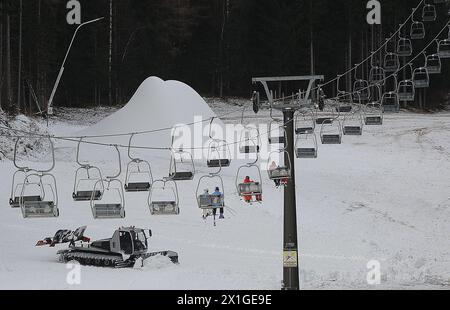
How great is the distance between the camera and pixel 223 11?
6362cm

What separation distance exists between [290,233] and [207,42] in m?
47.3

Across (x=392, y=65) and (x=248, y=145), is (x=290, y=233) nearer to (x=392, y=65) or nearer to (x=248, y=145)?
(x=392, y=65)

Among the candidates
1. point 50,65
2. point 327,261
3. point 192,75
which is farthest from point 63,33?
point 327,261

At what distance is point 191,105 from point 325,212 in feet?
49.1

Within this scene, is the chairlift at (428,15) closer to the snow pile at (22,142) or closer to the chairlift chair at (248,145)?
the chairlift chair at (248,145)

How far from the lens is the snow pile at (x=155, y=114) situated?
41781mm

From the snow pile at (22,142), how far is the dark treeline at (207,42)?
1494cm

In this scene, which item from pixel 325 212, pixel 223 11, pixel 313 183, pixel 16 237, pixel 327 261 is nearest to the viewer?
pixel 327 261

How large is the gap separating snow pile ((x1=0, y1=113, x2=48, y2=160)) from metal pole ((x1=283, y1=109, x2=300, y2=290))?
2286 cm

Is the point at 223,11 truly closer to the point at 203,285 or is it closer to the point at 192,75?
the point at 192,75

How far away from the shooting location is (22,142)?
4138 centimetres

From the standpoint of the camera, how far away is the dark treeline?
2424 inches

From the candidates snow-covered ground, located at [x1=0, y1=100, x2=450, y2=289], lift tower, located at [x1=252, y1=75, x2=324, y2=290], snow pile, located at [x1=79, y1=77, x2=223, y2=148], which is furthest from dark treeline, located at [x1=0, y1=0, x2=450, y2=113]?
lift tower, located at [x1=252, y1=75, x2=324, y2=290]

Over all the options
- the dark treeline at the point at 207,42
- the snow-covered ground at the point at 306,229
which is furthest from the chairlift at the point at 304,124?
the dark treeline at the point at 207,42
